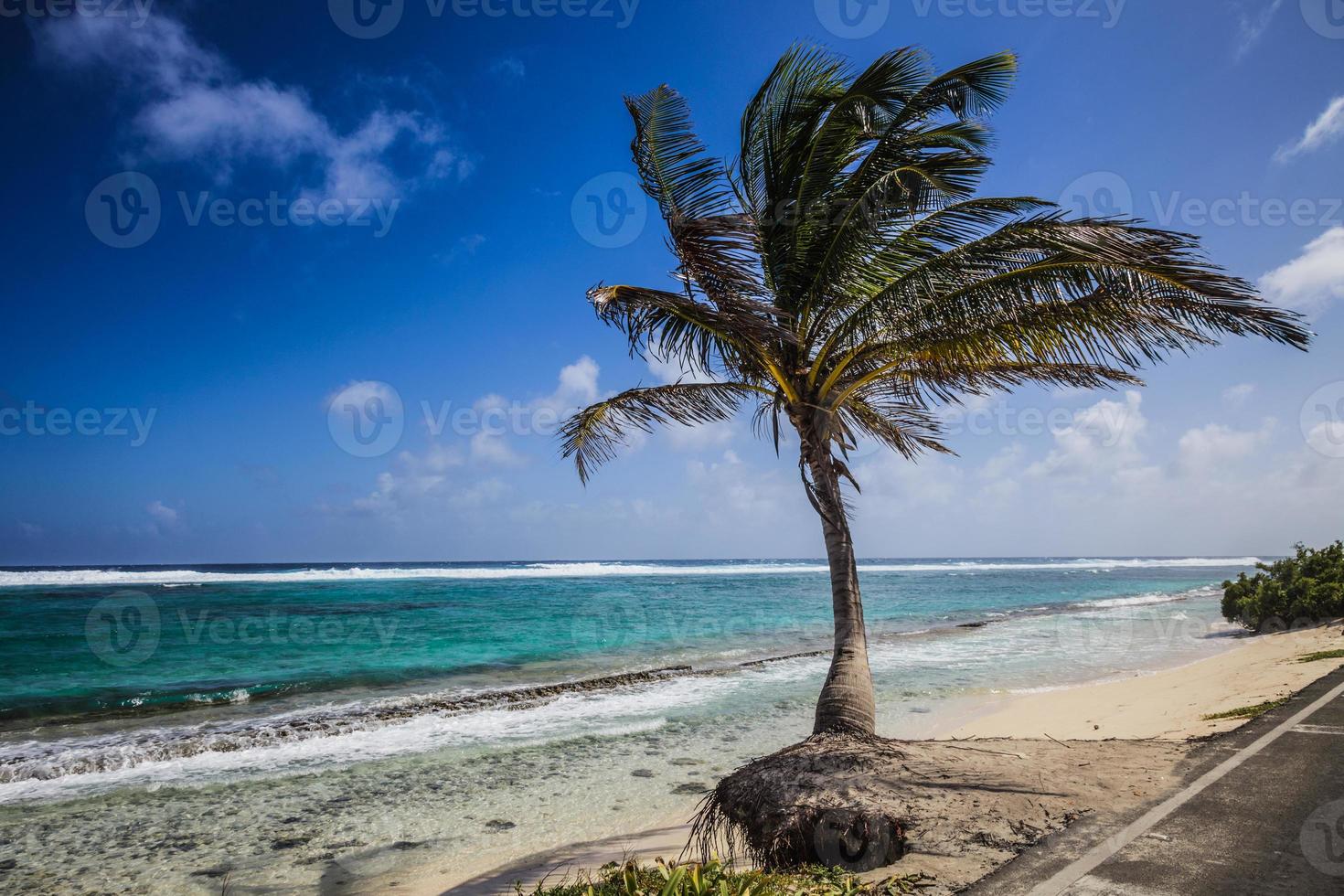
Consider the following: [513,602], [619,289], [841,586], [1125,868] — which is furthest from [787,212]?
[513,602]

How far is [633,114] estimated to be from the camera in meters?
6.82

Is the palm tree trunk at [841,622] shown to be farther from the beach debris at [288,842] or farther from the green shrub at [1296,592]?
the green shrub at [1296,592]

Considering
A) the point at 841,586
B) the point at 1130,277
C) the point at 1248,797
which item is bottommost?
A: the point at 1248,797

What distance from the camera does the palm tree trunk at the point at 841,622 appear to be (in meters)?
6.22

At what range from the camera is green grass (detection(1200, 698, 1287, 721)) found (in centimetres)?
722

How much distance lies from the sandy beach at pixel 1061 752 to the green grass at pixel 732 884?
367 millimetres

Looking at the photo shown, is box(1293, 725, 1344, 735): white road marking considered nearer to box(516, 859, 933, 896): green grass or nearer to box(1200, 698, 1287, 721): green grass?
box(1200, 698, 1287, 721): green grass

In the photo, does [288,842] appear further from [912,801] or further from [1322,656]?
[1322,656]

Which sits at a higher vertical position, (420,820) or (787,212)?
(787,212)

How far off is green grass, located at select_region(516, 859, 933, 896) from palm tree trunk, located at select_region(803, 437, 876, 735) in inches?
94.9

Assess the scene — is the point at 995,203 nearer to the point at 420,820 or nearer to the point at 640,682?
the point at 420,820

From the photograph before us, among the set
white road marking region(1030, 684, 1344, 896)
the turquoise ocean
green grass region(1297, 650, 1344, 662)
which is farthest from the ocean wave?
white road marking region(1030, 684, 1344, 896)

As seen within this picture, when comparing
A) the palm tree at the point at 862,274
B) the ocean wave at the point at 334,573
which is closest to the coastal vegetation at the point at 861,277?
the palm tree at the point at 862,274

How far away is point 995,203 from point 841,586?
393cm
